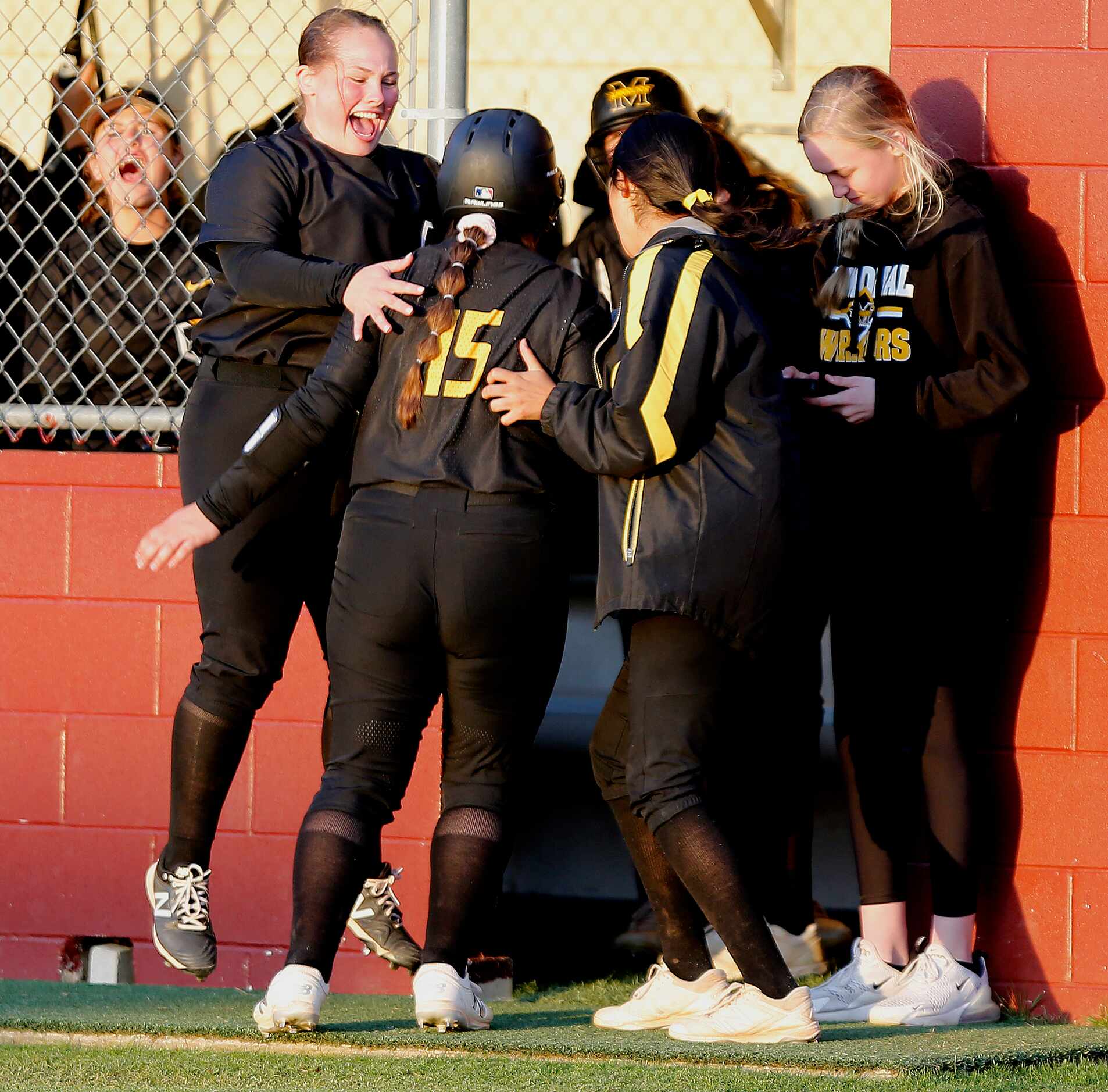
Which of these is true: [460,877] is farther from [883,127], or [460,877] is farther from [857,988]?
[883,127]

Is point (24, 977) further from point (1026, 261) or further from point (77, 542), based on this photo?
point (1026, 261)

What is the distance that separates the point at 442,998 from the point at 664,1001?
18.0 inches

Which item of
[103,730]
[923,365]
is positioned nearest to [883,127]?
[923,365]

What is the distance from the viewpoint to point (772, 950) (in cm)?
288

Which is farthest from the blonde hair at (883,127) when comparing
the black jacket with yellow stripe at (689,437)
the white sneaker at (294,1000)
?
the white sneaker at (294,1000)

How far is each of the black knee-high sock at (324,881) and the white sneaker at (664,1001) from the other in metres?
0.61

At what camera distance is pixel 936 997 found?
3381 millimetres

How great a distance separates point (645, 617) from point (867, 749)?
77 cm

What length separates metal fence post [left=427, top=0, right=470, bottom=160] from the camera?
3.91m

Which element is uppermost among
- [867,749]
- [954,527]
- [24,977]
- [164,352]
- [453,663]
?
[164,352]

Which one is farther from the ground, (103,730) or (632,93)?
(632,93)

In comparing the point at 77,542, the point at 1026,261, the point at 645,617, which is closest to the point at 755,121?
the point at 1026,261

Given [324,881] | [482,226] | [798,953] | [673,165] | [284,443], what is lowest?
[798,953]

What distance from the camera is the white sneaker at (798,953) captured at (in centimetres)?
388
